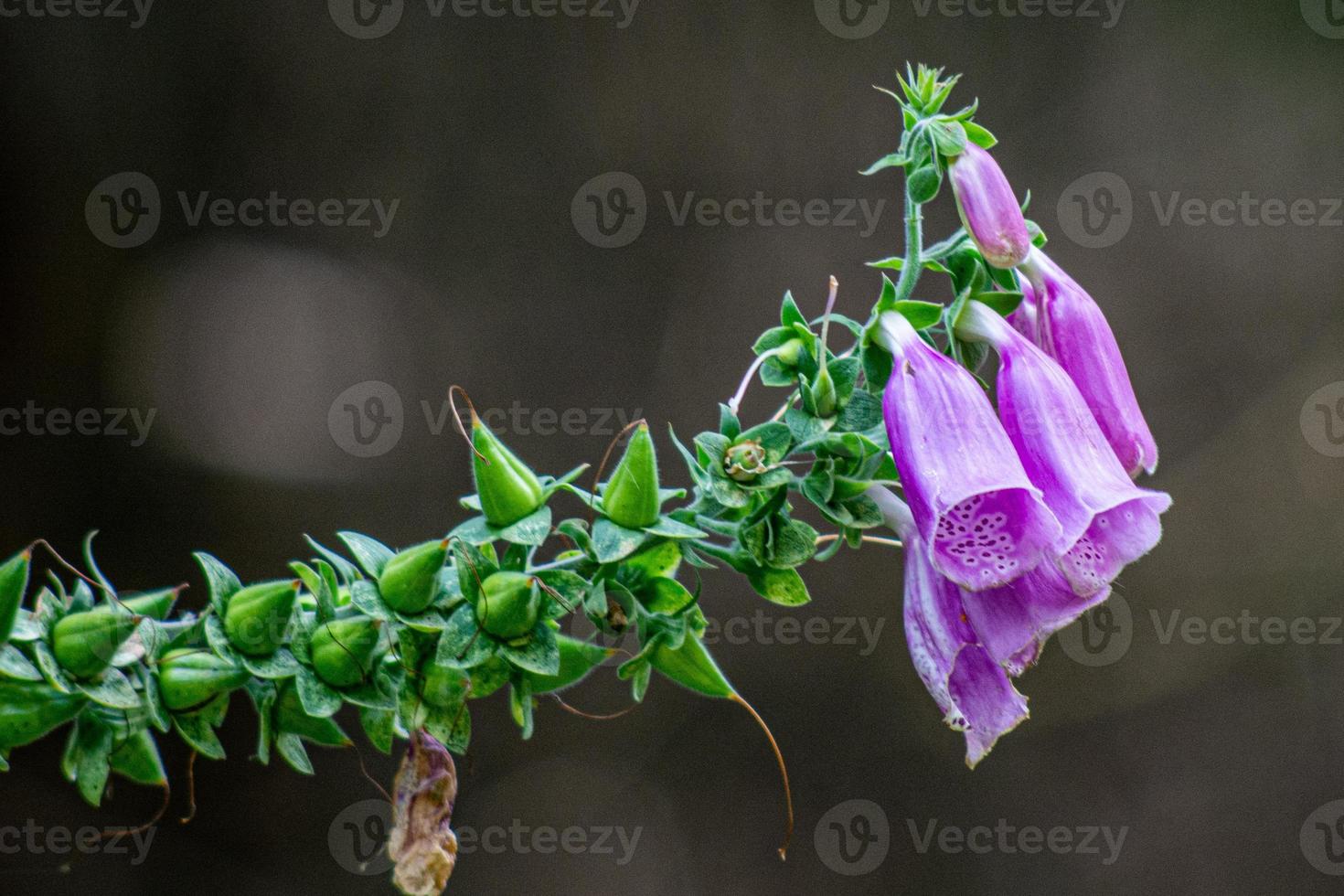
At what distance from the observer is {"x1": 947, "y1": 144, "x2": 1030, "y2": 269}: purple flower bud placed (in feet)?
1.92

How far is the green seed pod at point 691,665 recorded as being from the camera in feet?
1.96

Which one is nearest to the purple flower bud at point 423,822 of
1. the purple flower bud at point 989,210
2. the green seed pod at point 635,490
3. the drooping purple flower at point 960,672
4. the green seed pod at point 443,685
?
the green seed pod at point 443,685

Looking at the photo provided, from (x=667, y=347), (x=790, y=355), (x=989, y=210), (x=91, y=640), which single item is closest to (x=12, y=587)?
(x=91, y=640)

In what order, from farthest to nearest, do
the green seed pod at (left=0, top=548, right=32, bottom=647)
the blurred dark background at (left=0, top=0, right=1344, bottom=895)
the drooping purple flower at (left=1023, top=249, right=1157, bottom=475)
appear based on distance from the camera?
the blurred dark background at (left=0, top=0, right=1344, bottom=895), the drooping purple flower at (left=1023, top=249, right=1157, bottom=475), the green seed pod at (left=0, top=548, right=32, bottom=647)

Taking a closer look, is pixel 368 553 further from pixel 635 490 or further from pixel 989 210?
pixel 989 210

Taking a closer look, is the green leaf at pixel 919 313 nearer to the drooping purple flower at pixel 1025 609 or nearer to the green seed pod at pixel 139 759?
the drooping purple flower at pixel 1025 609

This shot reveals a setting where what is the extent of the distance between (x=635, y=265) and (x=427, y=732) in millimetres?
1833

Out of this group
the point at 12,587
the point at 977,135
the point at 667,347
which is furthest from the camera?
the point at 667,347

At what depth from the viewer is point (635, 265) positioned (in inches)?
92.1

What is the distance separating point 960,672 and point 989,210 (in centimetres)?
24

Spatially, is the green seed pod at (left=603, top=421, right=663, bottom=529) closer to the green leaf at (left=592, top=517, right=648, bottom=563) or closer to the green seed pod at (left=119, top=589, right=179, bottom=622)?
the green leaf at (left=592, top=517, right=648, bottom=563)

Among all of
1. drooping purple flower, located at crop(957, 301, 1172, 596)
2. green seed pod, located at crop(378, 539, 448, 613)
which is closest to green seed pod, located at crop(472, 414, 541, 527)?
green seed pod, located at crop(378, 539, 448, 613)

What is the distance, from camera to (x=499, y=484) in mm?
570

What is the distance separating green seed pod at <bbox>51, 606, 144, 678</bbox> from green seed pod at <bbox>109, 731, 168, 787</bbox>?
6cm
